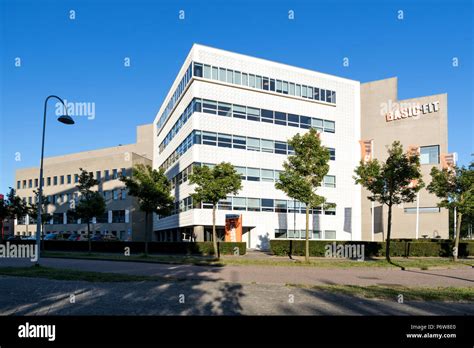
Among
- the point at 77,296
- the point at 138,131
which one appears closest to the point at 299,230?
the point at 77,296

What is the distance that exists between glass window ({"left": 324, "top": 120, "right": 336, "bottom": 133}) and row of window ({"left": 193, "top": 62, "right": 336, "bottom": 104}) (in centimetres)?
268

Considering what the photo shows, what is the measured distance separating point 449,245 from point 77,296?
32830 millimetres

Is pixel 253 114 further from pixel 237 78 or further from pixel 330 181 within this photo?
pixel 330 181

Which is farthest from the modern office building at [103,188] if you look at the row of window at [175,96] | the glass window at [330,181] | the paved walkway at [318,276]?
the paved walkway at [318,276]

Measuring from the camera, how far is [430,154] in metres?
53.4

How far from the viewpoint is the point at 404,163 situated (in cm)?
2431

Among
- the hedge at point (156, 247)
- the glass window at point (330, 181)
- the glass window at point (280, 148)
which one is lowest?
the hedge at point (156, 247)

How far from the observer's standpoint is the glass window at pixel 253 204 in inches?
1664

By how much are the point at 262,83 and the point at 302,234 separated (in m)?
17.9

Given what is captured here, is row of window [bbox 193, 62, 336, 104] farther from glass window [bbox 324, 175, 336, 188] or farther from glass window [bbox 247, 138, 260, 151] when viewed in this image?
glass window [bbox 324, 175, 336, 188]

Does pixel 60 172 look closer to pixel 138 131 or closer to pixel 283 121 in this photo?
pixel 138 131

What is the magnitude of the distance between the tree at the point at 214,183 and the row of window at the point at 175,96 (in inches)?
681

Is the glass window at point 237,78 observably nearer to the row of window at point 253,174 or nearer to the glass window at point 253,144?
the glass window at point 253,144
